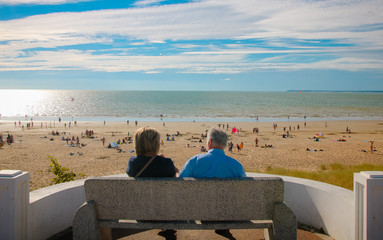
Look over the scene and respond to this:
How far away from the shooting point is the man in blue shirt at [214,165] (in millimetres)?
3123

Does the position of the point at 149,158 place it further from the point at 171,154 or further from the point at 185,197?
the point at 171,154

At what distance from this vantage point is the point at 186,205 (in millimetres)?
2881

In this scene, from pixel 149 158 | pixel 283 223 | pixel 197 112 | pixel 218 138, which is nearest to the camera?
pixel 283 223

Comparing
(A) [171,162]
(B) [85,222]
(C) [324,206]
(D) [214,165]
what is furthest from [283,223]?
(B) [85,222]

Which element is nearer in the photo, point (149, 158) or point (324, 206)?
point (149, 158)

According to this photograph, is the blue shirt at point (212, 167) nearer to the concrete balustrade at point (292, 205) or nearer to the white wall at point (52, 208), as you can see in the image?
the concrete balustrade at point (292, 205)

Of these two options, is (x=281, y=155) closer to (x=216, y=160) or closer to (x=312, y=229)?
(x=312, y=229)

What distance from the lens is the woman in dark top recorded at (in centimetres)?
301

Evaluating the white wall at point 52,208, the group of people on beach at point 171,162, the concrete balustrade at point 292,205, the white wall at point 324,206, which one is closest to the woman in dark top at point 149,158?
the group of people on beach at point 171,162

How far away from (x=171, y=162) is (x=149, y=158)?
0.22 m

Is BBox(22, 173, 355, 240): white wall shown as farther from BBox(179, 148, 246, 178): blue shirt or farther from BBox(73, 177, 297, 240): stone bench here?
BBox(179, 148, 246, 178): blue shirt

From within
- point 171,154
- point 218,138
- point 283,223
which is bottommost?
point 171,154

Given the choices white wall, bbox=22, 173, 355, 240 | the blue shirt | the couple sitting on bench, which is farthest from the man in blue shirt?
white wall, bbox=22, 173, 355, 240

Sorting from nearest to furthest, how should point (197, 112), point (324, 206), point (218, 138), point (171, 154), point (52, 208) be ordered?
point (218, 138)
point (52, 208)
point (324, 206)
point (171, 154)
point (197, 112)
